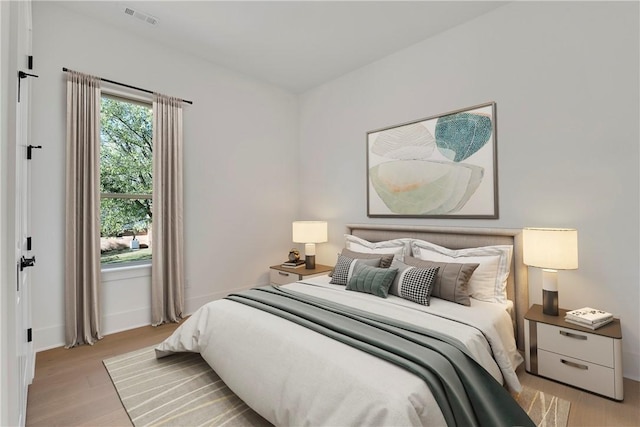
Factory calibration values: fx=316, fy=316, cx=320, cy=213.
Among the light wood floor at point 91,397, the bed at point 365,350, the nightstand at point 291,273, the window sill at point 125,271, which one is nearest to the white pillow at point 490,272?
the bed at point 365,350

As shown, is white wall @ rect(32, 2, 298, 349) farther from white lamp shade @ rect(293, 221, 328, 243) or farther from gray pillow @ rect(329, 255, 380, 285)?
gray pillow @ rect(329, 255, 380, 285)

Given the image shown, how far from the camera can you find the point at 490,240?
2.81m

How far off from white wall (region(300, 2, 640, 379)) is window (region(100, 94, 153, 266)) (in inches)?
114

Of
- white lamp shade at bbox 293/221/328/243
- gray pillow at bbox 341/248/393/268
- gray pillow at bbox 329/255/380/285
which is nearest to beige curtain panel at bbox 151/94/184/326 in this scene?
white lamp shade at bbox 293/221/328/243

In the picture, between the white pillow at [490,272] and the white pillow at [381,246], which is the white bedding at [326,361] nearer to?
the white pillow at [490,272]

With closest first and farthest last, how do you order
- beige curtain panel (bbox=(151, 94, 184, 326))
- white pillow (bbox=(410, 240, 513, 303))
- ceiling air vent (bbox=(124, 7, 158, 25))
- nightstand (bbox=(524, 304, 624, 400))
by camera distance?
nightstand (bbox=(524, 304, 624, 400)), white pillow (bbox=(410, 240, 513, 303)), ceiling air vent (bbox=(124, 7, 158, 25)), beige curtain panel (bbox=(151, 94, 184, 326))

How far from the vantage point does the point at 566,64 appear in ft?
8.15

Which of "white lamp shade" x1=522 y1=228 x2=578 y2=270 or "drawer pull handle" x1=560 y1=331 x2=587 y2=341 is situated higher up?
"white lamp shade" x1=522 y1=228 x2=578 y2=270

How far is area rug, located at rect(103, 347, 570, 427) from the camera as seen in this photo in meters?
1.83

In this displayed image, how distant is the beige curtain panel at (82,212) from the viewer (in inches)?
111

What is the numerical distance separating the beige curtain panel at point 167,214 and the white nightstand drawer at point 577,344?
3.39m

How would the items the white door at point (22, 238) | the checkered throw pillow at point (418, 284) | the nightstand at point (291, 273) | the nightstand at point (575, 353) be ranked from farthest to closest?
the nightstand at point (291, 273), the checkered throw pillow at point (418, 284), the nightstand at point (575, 353), the white door at point (22, 238)

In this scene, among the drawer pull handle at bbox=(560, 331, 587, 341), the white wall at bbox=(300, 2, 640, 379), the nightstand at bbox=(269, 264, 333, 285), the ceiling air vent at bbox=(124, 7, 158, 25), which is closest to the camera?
the drawer pull handle at bbox=(560, 331, 587, 341)

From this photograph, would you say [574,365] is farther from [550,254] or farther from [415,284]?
[415,284]
